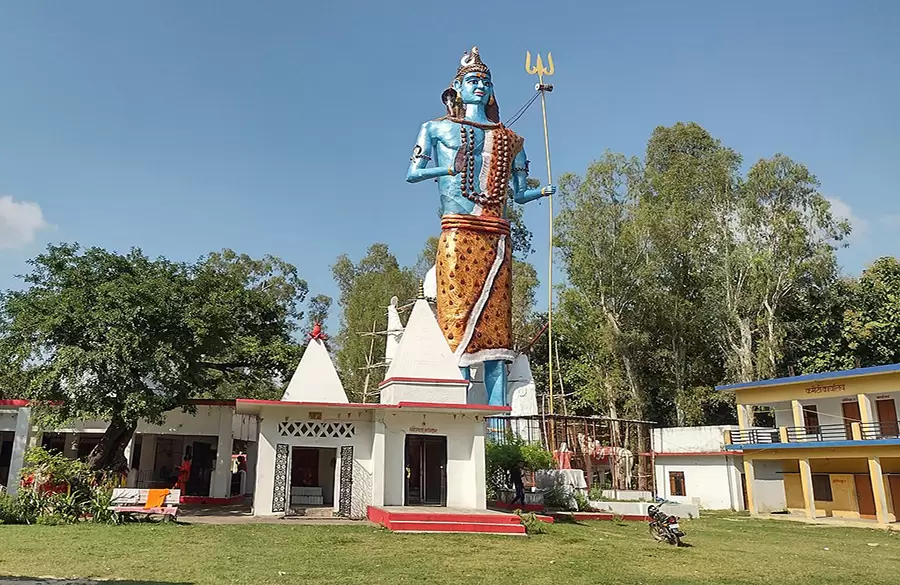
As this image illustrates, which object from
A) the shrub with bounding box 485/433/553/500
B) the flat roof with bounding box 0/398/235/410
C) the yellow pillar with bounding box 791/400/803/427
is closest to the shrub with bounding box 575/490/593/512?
the shrub with bounding box 485/433/553/500

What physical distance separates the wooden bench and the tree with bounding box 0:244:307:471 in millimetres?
1714

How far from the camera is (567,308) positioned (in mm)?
30328

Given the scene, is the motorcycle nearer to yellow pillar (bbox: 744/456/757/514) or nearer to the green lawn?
the green lawn

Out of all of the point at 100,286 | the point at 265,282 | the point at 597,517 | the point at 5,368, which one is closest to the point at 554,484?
the point at 597,517

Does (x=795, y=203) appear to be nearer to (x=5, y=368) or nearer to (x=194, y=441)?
(x=194, y=441)

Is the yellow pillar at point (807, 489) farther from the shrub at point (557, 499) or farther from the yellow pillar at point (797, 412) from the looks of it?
the shrub at point (557, 499)

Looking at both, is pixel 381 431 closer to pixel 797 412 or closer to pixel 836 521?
pixel 836 521

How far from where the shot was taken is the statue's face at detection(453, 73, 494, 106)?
2292cm

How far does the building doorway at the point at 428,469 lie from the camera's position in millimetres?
15672

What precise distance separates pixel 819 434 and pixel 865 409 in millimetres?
1765

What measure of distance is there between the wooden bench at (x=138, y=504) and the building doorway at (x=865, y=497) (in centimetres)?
1900

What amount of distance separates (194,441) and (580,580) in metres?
16.2

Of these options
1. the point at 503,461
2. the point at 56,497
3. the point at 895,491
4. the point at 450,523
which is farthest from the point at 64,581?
the point at 895,491

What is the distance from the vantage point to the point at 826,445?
20250 mm
